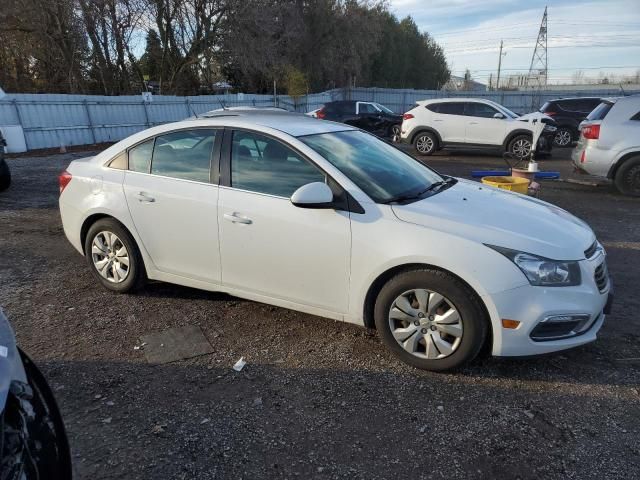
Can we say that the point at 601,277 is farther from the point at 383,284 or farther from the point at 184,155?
the point at 184,155

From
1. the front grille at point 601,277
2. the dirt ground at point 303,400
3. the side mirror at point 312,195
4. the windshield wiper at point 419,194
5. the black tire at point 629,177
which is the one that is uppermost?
the side mirror at point 312,195

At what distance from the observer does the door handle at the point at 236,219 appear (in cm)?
361

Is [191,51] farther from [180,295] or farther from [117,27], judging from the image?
[180,295]

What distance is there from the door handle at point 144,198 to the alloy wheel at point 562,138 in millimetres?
15333

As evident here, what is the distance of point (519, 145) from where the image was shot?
44.4 feet

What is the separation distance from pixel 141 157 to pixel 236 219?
1.26 m

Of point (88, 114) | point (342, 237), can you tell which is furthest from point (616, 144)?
point (88, 114)

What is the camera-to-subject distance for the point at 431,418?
281cm

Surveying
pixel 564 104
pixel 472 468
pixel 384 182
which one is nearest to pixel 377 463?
pixel 472 468

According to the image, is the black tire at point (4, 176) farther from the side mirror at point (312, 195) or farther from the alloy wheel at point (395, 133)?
the alloy wheel at point (395, 133)

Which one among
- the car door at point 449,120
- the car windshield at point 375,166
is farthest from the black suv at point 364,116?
the car windshield at point 375,166

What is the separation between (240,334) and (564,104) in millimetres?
15754

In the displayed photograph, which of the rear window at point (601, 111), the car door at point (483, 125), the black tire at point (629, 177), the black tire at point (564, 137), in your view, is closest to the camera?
the black tire at point (629, 177)

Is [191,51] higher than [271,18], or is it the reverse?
[271,18]
